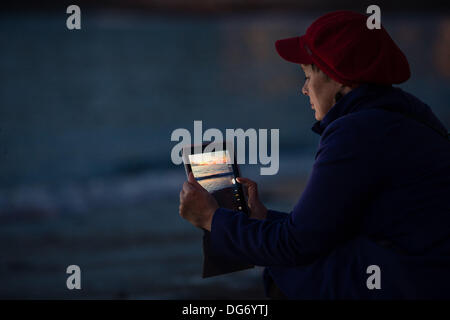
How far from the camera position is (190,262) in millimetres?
4254

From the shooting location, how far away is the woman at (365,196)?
4.12 ft

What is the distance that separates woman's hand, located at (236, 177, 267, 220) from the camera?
6.01 feet

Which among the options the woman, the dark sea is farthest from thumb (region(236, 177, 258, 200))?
the dark sea

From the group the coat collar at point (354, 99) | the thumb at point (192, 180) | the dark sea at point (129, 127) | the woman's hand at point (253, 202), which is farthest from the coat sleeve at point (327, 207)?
the dark sea at point (129, 127)

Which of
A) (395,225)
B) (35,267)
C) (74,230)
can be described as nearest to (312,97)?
(395,225)

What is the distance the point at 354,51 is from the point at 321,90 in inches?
7.6

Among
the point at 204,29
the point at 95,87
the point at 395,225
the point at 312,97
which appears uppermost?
the point at 204,29

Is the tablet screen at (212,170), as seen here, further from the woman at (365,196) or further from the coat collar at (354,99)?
the coat collar at (354,99)

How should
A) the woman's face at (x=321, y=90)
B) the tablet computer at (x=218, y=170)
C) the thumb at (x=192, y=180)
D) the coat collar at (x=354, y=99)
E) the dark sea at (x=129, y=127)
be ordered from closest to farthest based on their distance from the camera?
the coat collar at (x=354, y=99) → the woman's face at (x=321, y=90) → the thumb at (x=192, y=180) → the tablet computer at (x=218, y=170) → the dark sea at (x=129, y=127)

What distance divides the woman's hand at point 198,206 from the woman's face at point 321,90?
1.61 ft

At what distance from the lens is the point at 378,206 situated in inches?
50.9

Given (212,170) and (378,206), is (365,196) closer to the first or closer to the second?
(378,206)
